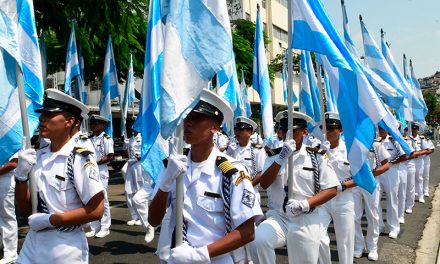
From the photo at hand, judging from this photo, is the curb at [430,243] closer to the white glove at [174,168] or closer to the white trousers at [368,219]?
the white trousers at [368,219]

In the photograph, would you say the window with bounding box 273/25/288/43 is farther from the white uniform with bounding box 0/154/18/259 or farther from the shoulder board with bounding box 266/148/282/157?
the shoulder board with bounding box 266/148/282/157

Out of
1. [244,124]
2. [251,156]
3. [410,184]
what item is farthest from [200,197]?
[410,184]

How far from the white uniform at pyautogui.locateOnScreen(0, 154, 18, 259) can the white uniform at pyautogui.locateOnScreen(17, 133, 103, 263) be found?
3.59 metres

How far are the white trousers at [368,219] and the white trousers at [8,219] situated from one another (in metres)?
5.19

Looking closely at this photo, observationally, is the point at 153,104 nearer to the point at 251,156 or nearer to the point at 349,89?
the point at 349,89

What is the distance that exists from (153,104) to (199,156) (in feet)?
6.66

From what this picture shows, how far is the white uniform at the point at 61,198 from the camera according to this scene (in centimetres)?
343

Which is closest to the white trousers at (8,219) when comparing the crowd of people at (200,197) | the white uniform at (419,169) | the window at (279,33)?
the crowd of people at (200,197)

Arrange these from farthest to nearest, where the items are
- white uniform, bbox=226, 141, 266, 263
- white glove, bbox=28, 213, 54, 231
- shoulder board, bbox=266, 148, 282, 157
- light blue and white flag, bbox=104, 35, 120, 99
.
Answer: light blue and white flag, bbox=104, 35, 120, 99 < white uniform, bbox=226, 141, 266, 263 < shoulder board, bbox=266, 148, 282, 157 < white glove, bbox=28, 213, 54, 231

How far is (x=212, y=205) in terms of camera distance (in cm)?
296

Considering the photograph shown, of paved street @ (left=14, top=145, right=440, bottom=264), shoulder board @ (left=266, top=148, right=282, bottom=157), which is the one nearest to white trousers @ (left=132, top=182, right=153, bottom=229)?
paved street @ (left=14, top=145, right=440, bottom=264)

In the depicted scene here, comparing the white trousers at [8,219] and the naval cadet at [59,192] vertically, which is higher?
the naval cadet at [59,192]

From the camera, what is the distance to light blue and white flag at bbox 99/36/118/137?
31.6ft

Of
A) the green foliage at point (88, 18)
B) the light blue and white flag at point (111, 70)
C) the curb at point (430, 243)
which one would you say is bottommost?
the curb at point (430, 243)
